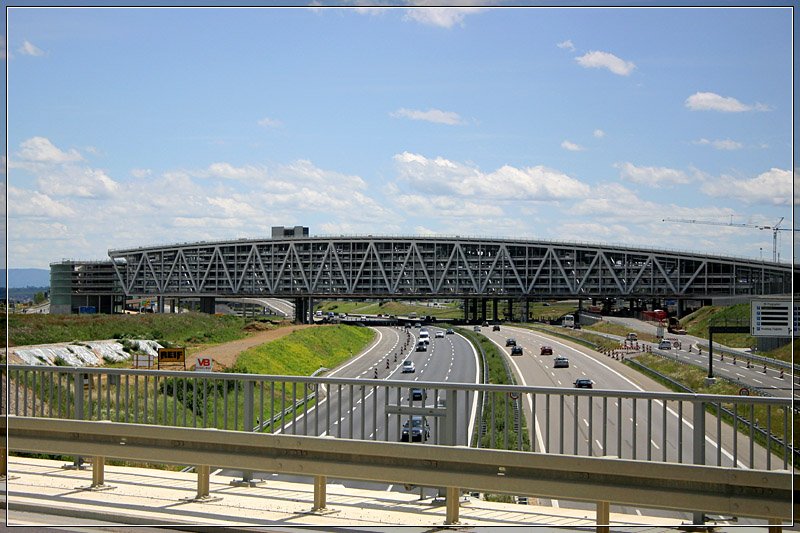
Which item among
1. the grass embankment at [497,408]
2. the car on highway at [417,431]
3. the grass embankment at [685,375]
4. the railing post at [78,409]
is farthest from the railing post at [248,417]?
the grass embankment at [685,375]

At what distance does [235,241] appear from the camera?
160 m

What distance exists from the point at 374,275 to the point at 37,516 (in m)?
140

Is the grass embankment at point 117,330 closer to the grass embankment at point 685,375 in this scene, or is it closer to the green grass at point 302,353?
the green grass at point 302,353

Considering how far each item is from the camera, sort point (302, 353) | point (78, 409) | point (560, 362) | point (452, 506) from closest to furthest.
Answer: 1. point (452, 506)
2. point (78, 409)
3. point (560, 362)
4. point (302, 353)

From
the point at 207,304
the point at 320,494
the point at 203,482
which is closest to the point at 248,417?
the point at 203,482

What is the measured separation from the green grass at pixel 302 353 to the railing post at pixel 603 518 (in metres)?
37.5

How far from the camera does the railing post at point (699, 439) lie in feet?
24.9

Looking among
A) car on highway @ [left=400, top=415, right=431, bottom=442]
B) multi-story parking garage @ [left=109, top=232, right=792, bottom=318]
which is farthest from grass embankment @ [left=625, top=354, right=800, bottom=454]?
multi-story parking garage @ [left=109, top=232, right=792, bottom=318]

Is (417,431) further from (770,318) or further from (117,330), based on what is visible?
(117,330)

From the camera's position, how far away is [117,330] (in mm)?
Result: 82438

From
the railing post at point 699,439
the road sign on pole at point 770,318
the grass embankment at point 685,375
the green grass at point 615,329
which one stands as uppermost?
the railing post at point 699,439

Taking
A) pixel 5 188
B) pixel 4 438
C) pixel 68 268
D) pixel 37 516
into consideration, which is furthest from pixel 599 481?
pixel 68 268

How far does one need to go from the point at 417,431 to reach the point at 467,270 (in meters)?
139

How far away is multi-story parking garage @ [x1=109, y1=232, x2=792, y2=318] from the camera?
468ft
